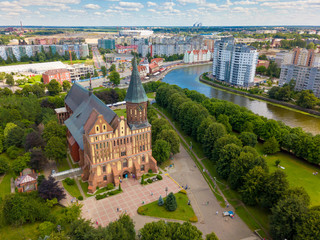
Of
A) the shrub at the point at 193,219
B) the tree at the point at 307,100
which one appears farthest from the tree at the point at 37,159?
the tree at the point at 307,100

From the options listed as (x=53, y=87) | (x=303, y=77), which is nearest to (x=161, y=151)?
(x=53, y=87)

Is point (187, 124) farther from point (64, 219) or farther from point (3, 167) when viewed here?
point (3, 167)

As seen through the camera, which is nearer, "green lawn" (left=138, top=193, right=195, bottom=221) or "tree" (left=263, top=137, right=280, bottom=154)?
"green lawn" (left=138, top=193, right=195, bottom=221)

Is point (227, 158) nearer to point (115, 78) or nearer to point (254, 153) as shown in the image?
point (254, 153)

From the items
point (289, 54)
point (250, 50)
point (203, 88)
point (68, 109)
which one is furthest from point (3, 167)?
point (289, 54)

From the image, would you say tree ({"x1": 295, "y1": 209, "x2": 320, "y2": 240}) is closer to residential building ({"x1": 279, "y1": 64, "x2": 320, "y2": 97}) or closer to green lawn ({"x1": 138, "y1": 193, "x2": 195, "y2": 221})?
green lawn ({"x1": 138, "y1": 193, "x2": 195, "y2": 221})

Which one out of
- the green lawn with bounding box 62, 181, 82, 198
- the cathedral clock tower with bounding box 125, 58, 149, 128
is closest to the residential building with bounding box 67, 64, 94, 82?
the cathedral clock tower with bounding box 125, 58, 149, 128
